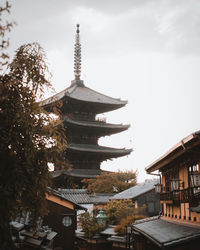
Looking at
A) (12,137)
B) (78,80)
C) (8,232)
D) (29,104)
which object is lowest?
(8,232)

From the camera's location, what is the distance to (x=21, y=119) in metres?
6.44

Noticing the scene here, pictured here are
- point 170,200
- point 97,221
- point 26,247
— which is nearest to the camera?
point 26,247

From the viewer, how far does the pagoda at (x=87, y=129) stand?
4059 cm

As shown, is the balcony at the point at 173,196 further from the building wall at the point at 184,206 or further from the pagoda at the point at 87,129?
the pagoda at the point at 87,129

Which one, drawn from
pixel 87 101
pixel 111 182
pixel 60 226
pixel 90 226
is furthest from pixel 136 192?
pixel 87 101

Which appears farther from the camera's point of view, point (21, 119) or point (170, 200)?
point (170, 200)

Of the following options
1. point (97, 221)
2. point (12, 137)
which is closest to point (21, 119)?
point (12, 137)

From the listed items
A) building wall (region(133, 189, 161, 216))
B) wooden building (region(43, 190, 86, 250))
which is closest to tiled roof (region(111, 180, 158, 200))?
building wall (region(133, 189, 161, 216))

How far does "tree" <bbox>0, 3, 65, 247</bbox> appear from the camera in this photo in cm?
607

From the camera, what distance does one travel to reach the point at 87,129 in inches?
1678

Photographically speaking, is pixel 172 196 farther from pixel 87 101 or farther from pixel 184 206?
pixel 87 101

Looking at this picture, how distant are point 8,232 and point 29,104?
2.62 metres

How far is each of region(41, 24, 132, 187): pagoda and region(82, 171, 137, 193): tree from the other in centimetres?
141

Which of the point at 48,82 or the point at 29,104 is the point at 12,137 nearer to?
the point at 29,104
